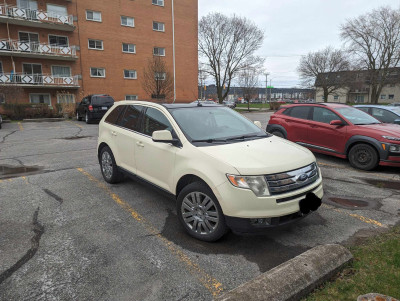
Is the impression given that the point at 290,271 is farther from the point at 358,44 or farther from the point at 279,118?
the point at 358,44

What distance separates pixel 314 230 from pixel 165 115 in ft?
8.68

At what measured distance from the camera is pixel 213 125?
4125mm

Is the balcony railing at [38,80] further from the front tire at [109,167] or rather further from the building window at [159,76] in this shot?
the front tire at [109,167]

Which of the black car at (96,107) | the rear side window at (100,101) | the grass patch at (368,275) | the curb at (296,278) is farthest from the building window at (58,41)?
the grass patch at (368,275)

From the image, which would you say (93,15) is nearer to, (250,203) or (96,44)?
(96,44)

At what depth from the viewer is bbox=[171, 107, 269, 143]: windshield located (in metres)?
3.79

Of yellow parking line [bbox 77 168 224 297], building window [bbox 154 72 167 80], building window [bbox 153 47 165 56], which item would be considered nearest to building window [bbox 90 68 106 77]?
building window [bbox 154 72 167 80]

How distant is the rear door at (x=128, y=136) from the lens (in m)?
4.59

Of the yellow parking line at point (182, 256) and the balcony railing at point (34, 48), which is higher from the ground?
the balcony railing at point (34, 48)

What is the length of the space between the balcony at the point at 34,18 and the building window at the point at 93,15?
1.94 metres

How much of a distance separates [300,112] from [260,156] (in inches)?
224

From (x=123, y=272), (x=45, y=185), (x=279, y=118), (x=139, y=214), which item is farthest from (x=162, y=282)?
(x=279, y=118)

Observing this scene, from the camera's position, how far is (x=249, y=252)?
3178 millimetres

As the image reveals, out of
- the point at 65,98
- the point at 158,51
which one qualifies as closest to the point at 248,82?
the point at 158,51
